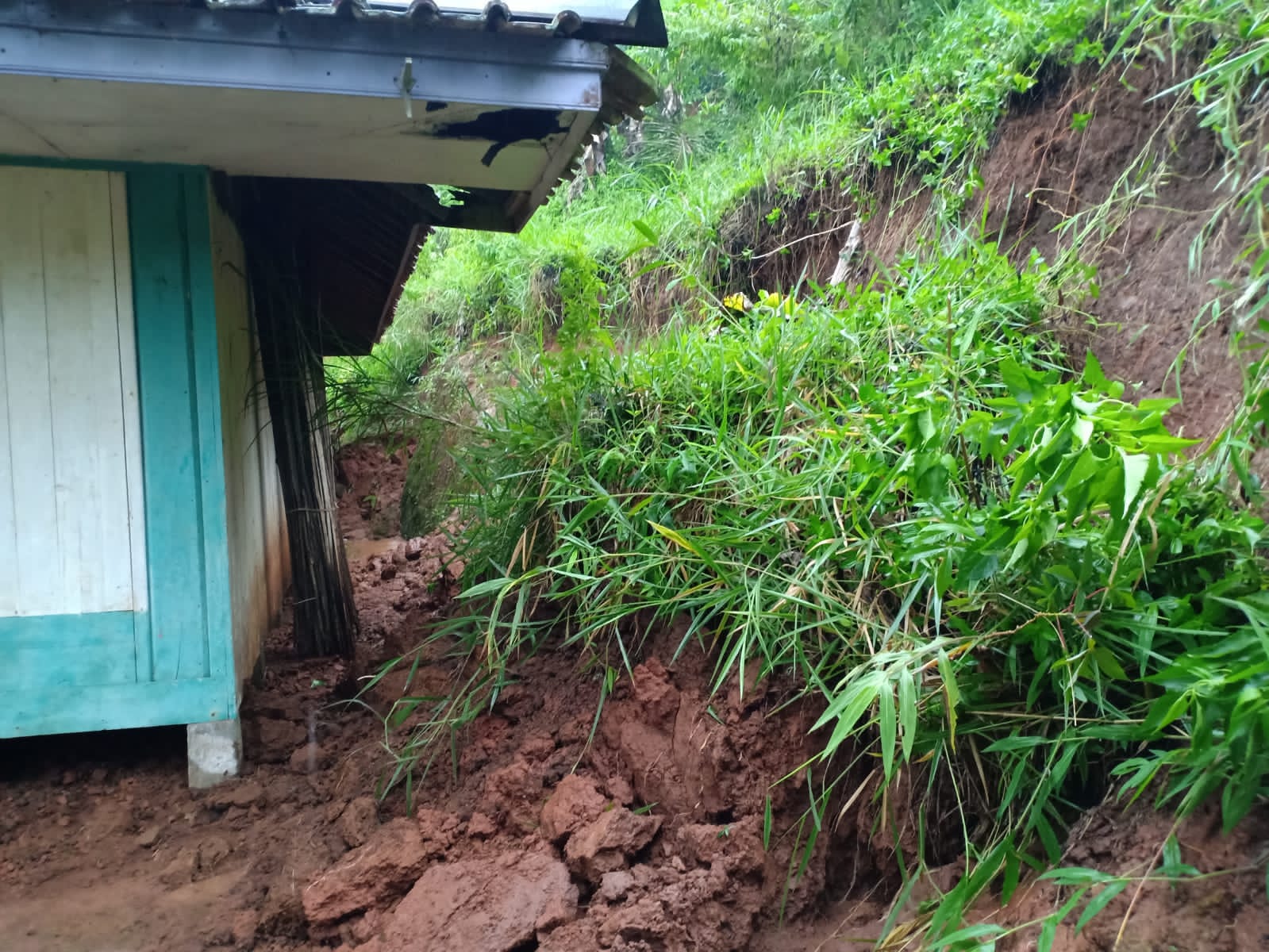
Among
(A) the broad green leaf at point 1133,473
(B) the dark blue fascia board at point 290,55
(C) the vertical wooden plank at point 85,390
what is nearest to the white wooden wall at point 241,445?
(C) the vertical wooden plank at point 85,390

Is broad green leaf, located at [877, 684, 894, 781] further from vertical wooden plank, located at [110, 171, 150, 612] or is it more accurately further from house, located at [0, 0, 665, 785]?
vertical wooden plank, located at [110, 171, 150, 612]

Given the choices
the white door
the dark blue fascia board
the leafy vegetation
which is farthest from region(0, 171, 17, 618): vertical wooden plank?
the leafy vegetation

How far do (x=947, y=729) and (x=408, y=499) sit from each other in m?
5.76

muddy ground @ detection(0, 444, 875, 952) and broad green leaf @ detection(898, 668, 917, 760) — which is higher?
broad green leaf @ detection(898, 668, 917, 760)

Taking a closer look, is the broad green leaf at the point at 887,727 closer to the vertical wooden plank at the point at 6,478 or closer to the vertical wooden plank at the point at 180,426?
the vertical wooden plank at the point at 180,426

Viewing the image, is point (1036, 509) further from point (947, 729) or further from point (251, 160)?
point (251, 160)

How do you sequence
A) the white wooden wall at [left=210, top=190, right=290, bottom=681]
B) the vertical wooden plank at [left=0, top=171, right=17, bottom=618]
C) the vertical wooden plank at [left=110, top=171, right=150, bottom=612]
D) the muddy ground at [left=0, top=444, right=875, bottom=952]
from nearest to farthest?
1. the muddy ground at [left=0, top=444, right=875, bottom=952]
2. the vertical wooden plank at [left=0, top=171, right=17, bottom=618]
3. the vertical wooden plank at [left=110, top=171, right=150, bottom=612]
4. the white wooden wall at [left=210, top=190, right=290, bottom=681]

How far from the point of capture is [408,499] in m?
7.09

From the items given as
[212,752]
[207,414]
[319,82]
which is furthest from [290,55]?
[212,752]

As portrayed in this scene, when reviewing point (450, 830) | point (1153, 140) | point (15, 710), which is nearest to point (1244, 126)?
point (1153, 140)

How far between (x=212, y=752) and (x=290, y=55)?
266 centimetres

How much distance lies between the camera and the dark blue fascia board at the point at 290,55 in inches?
96.7

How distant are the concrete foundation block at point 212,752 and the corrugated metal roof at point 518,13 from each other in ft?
8.67

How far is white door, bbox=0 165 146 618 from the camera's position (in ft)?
10.4
